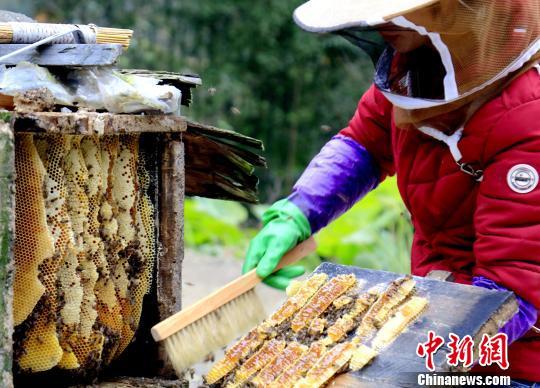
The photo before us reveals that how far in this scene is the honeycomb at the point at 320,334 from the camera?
74.5 inches

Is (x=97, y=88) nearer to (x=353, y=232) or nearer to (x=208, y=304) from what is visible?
(x=208, y=304)

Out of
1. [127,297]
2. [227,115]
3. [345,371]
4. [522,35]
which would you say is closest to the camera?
[345,371]

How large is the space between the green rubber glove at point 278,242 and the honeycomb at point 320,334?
0.56ft

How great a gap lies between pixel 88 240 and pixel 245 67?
25.0 ft

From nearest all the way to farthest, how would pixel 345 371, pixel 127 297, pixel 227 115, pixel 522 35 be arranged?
1. pixel 345 371
2. pixel 522 35
3. pixel 127 297
4. pixel 227 115

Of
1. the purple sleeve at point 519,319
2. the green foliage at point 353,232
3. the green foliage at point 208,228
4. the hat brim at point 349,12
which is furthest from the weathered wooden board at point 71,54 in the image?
the green foliage at point 208,228

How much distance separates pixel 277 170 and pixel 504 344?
786 cm

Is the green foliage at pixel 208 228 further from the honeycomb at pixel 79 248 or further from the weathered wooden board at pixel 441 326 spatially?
the weathered wooden board at pixel 441 326

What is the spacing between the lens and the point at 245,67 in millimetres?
9516

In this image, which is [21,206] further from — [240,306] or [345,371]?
[345,371]

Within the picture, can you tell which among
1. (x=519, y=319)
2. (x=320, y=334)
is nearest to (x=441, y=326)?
(x=519, y=319)

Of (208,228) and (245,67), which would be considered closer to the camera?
(208,228)

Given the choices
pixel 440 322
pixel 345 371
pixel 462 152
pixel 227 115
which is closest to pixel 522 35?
pixel 462 152

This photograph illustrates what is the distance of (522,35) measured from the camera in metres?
2.00
